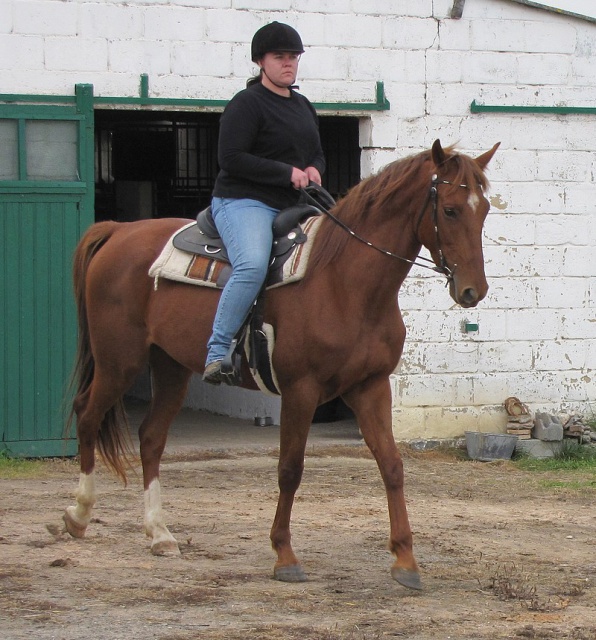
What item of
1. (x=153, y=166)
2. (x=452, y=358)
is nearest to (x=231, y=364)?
(x=452, y=358)

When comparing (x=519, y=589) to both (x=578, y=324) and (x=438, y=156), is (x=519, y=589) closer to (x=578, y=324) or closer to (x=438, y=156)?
(x=438, y=156)

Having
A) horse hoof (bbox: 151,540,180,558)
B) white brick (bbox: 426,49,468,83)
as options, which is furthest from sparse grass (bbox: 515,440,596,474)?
horse hoof (bbox: 151,540,180,558)

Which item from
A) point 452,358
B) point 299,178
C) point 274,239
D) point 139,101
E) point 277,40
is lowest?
point 452,358

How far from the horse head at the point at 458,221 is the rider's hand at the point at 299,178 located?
762 millimetres

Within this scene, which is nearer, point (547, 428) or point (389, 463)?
point (389, 463)

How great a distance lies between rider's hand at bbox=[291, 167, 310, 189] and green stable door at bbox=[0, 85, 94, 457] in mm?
3983

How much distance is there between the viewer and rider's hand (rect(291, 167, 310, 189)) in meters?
6.23

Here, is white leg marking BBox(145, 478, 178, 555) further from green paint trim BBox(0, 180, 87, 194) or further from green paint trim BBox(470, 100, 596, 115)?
green paint trim BBox(470, 100, 596, 115)

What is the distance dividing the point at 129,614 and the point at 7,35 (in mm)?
5743

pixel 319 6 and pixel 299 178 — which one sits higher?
pixel 319 6

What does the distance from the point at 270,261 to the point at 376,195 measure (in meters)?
0.64

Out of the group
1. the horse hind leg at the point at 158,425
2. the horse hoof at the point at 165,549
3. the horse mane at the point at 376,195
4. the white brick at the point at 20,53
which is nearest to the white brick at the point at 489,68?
the white brick at the point at 20,53

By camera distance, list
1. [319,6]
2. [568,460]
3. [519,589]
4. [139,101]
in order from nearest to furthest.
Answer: [519,589] → [139,101] → [319,6] → [568,460]

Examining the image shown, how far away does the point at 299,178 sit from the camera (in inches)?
246
